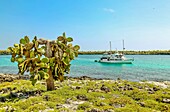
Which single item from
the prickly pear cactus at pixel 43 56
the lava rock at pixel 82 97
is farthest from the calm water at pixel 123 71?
the lava rock at pixel 82 97

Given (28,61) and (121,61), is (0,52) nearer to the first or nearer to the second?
(121,61)

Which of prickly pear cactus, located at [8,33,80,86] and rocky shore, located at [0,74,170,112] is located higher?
prickly pear cactus, located at [8,33,80,86]

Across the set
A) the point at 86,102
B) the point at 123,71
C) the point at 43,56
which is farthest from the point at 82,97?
the point at 123,71

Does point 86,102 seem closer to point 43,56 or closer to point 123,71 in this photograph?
point 43,56

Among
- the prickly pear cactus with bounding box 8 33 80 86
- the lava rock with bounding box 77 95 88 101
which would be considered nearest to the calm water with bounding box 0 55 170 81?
the prickly pear cactus with bounding box 8 33 80 86

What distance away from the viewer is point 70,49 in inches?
586

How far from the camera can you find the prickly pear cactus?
1291 cm

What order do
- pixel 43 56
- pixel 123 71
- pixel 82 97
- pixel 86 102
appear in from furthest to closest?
pixel 123 71 < pixel 43 56 < pixel 82 97 < pixel 86 102

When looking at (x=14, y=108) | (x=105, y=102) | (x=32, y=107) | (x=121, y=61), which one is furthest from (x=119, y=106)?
(x=121, y=61)

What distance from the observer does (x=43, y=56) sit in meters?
14.1

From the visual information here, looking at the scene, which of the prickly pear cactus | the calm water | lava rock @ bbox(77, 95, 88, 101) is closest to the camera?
lava rock @ bbox(77, 95, 88, 101)

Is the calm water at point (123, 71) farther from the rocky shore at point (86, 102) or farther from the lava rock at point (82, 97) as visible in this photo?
the lava rock at point (82, 97)

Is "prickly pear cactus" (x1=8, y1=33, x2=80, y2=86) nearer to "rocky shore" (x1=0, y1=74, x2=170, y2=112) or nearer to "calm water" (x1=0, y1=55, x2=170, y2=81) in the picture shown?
"rocky shore" (x1=0, y1=74, x2=170, y2=112)

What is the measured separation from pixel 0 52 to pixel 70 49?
19079cm
